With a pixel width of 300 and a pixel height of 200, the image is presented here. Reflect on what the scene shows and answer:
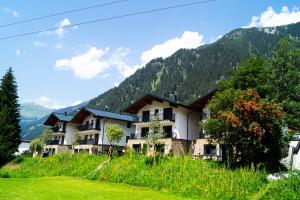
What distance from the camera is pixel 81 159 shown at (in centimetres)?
4203

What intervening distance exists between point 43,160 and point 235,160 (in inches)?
1151

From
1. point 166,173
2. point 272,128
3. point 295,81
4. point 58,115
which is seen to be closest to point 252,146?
point 272,128

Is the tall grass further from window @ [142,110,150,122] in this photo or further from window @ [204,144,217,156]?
window @ [142,110,150,122]

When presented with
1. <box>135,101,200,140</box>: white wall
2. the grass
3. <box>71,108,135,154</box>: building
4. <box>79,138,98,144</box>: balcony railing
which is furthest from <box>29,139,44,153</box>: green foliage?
the grass

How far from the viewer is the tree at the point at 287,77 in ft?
158

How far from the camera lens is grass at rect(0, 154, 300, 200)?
71.9 ft

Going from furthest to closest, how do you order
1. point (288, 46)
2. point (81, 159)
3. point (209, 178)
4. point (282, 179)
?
point (288, 46), point (81, 159), point (209, 178), point (282, 179)

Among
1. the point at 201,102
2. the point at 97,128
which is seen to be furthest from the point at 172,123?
the point at 97,128

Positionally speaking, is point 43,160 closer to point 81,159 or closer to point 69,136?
point 81,159

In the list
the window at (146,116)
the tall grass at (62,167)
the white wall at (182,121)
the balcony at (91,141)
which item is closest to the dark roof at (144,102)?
the white wall at (182,121)

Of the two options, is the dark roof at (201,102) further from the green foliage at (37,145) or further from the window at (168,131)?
the green foliage at (37,145)

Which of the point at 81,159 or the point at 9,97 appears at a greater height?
the point at 9,97

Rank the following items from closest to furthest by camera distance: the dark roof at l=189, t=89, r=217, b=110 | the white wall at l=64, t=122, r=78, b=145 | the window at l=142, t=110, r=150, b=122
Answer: the dark roof at l=189, t=89, r=217, b=110 → the window at l=142, t=110, r=150, b=122 → the white wall at l=64, t=122, r=78, b=145

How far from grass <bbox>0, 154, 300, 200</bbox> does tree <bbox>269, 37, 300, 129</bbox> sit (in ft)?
77.1
